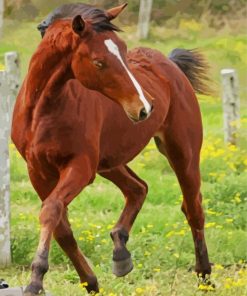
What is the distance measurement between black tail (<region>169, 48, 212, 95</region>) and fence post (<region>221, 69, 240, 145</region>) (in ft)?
19.8

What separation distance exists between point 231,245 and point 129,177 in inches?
88.8

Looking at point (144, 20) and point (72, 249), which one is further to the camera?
point (144, 20)

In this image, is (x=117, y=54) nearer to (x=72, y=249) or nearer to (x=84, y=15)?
(x=84, y=15)

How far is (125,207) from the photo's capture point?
24.1ft

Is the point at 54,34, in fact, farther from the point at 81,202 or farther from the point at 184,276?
the point at 81,202

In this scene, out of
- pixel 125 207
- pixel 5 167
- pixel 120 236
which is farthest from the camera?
pixel 5 167

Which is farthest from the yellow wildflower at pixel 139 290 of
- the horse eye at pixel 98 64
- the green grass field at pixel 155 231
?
the horse eye at pixel 98 64

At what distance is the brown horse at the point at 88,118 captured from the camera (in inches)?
224

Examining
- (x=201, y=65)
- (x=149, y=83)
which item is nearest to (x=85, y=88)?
(x=149, y=83)

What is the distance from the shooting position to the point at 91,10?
19.2ft

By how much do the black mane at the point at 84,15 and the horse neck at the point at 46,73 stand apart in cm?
16

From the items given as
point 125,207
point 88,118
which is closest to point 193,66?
point 125,207

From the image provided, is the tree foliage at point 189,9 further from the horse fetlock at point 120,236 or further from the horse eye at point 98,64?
the horse eye at point 98,64

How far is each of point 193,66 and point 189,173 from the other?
105 centimetres
